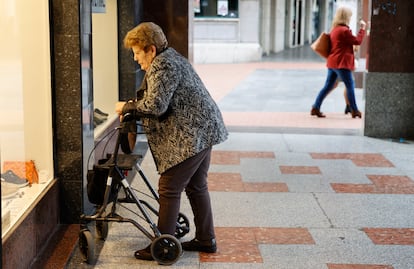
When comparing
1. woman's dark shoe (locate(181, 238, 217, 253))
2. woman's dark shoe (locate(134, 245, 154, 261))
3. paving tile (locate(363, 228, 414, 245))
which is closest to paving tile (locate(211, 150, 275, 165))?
paving tile (locate(363, 228, 414, 245))

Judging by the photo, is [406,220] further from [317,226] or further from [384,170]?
[384,170]

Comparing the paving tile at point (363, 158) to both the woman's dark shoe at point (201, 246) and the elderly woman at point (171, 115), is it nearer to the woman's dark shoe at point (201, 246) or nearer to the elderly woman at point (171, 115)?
the woman's dark shoe at point (201, 246)

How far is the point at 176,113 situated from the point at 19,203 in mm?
1227

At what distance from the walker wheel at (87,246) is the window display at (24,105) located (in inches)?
16.6

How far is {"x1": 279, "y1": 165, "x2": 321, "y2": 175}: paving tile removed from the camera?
25.9ft

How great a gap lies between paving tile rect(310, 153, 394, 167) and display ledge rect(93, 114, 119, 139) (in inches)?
93.3

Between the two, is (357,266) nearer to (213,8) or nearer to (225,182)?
(225,182)

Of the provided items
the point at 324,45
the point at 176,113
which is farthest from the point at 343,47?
the point at 176,113

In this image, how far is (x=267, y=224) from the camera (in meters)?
6.09

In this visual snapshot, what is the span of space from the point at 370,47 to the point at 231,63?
42.7 ft

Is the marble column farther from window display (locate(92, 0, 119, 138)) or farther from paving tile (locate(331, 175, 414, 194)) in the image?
window display (locate(92, 0, 119, 138))

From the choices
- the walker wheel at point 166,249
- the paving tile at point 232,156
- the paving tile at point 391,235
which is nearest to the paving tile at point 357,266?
the paving tile at point 391,235

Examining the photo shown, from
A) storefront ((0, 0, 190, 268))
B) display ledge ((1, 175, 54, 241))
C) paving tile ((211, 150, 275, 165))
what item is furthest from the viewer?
paving tile ((211, 150, 275, 165))

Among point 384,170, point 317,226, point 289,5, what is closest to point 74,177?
point 317,226
